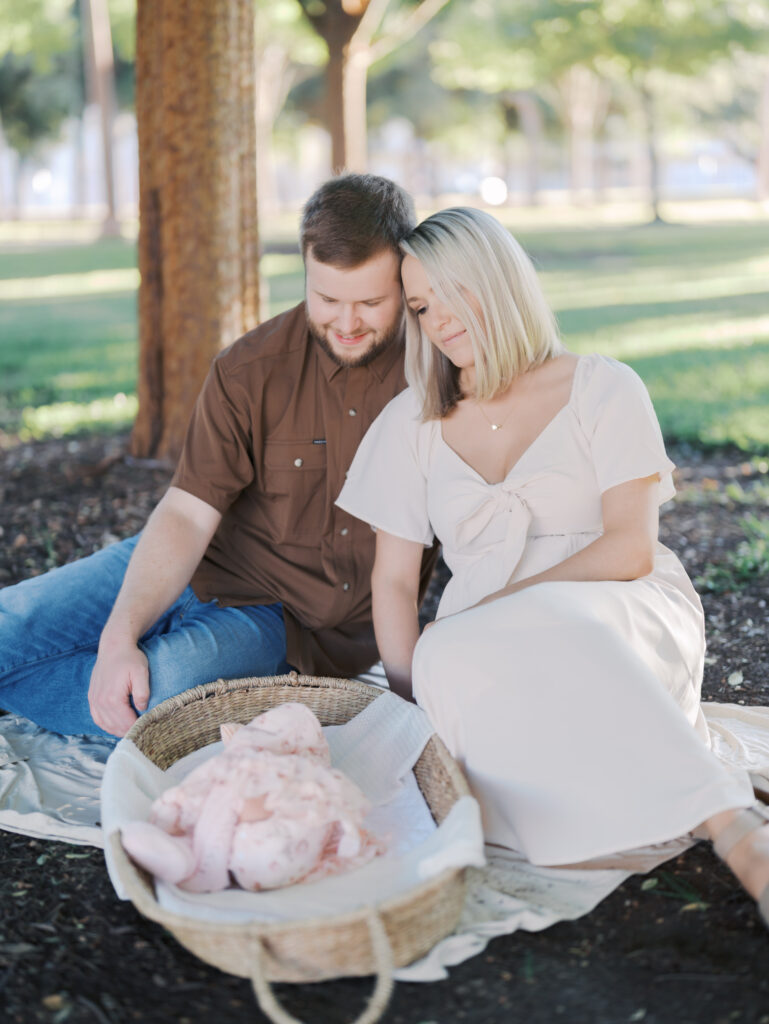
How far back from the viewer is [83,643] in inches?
132

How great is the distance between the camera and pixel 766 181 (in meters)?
36.1

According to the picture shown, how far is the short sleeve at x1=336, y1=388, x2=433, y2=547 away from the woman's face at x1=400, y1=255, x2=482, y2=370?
20 centimetres

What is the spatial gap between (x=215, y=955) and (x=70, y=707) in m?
1.27

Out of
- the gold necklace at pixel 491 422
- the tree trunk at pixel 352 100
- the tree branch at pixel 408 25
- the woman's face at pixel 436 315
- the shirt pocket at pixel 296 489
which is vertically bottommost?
the shirt pocket at pixel 296 489

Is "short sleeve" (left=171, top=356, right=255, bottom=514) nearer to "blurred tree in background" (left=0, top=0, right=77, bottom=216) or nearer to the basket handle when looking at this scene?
the basket handle

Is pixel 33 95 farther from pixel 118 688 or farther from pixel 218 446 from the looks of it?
pixel 118 688

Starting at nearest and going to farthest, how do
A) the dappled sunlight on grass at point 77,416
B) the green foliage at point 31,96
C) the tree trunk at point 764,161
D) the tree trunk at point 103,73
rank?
the dappled sunlight on grass at point 77,416, the tree trunk at point 103,73, the green foliage at point 31,96, the tree trunk at point 764,161

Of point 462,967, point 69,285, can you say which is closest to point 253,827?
point 462,967

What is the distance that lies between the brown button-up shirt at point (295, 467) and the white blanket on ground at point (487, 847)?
0.46m

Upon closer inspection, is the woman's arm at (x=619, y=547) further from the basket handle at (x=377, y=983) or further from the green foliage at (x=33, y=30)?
the green foliage at (x=33, y=30)

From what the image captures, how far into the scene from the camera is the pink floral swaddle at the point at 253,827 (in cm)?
227

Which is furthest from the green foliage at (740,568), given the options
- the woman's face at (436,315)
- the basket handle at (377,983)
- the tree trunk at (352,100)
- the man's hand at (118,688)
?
the tree trunk at (352,100)

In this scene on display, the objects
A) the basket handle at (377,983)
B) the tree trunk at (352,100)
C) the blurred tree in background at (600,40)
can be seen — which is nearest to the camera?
the basket handle at (377,983)

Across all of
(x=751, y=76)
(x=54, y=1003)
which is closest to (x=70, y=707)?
(x=54, y=1003)
